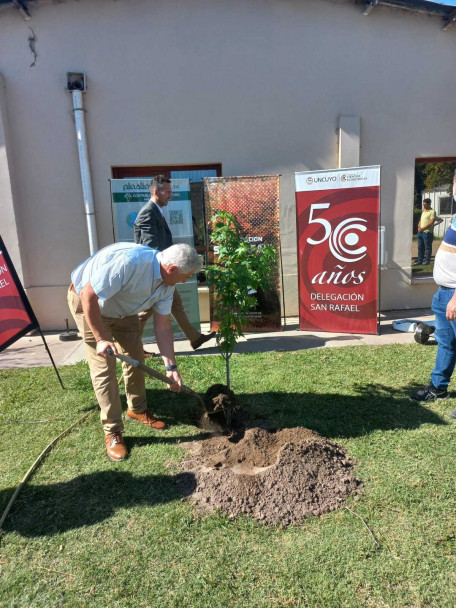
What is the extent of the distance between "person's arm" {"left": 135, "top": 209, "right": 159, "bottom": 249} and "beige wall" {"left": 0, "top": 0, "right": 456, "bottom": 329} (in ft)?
6.87

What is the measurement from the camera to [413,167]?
6945 millimetres

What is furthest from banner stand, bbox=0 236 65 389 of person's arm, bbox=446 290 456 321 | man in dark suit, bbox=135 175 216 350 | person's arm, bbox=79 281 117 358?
person's arm, bbox=446 290 456 321

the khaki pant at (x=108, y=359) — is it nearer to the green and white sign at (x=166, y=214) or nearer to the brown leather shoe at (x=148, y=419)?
the brown leather shoe at (x=148, y=419)

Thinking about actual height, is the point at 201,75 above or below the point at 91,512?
above

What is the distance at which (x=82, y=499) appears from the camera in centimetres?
272

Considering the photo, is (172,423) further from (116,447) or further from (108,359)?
(108,359)

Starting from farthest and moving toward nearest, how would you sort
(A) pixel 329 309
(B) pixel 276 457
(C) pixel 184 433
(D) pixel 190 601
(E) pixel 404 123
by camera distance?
(E) pixel 404 123
(A) pixel 329 309
(C) pixel 184 433
(B) pixel 276 457
(D) pixel 190 601

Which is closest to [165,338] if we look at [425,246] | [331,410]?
[331,410]

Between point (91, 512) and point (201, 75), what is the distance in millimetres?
6147

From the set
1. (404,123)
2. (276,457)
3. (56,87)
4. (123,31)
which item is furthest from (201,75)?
(276,457)

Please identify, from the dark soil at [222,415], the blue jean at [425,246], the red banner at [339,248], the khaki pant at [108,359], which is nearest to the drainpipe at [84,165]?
the red banner at [339,248]

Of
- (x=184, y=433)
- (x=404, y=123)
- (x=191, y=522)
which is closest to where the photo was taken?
(x=191, y=522)

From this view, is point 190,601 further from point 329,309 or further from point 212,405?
point 329,309

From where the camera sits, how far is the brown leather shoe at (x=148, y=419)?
3617 mm
